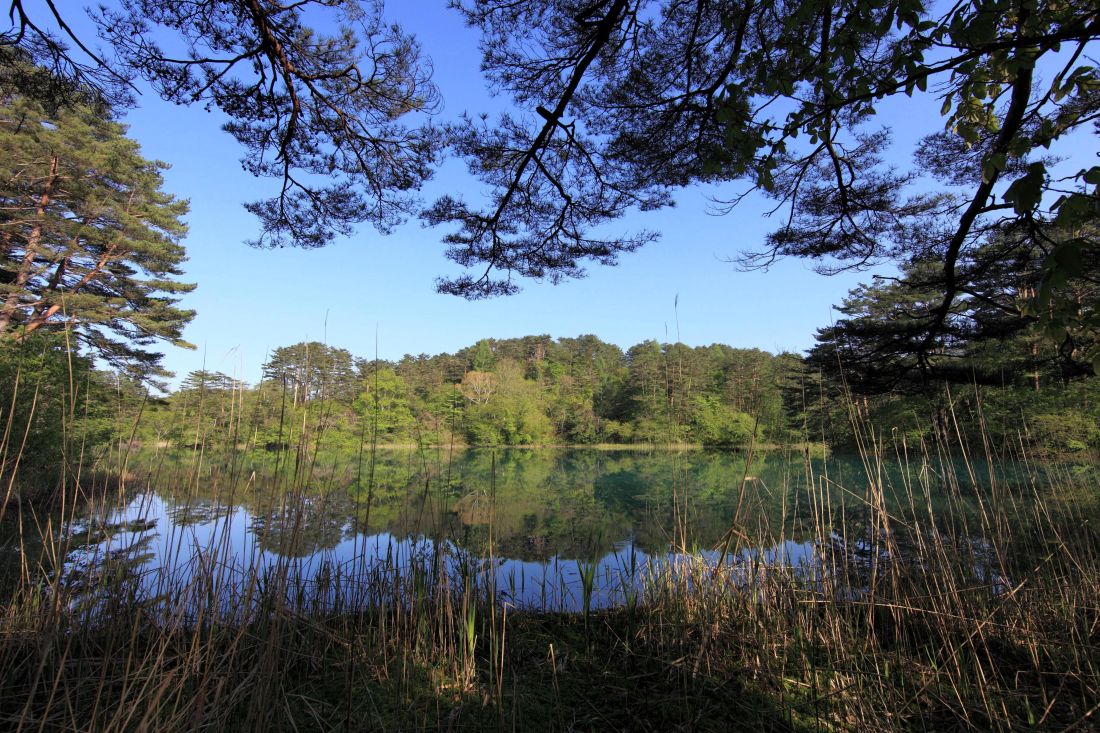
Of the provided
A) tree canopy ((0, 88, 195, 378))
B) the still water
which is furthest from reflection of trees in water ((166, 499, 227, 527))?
tree canopy ((0, 88, 195, 378))

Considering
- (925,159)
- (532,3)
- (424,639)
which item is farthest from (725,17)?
(424,639)

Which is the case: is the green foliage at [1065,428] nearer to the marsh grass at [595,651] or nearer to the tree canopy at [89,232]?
the marsh grass at [595,651]

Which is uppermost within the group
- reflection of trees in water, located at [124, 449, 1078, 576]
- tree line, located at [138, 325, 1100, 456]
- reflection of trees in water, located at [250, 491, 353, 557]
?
tree line, located at [138, 325, 1100, 456]

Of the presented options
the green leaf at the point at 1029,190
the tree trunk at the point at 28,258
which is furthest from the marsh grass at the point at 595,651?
the tree trunk at the point at 28,258

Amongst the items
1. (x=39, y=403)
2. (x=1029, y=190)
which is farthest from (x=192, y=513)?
(x=39, y=403)

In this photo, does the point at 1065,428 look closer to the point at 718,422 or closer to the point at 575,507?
the point at 575,507

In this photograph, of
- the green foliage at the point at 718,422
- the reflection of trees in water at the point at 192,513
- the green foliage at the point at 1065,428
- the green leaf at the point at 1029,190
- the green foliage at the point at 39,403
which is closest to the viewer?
the green leaf at the point at 1029,190

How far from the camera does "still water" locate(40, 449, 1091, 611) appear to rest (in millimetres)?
1776

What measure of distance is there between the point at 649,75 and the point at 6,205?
14.4 m

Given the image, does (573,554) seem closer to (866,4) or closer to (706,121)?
(706,121)

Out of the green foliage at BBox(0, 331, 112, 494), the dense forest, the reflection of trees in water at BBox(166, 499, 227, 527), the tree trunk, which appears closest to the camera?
the reflection of trees in water at BBox(166, 499, 227, 527)

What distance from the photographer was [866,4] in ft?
4.72

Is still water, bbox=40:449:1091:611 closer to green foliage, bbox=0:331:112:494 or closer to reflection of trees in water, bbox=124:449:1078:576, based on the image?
reflection of trees in water, bbox=124:449:1078:576

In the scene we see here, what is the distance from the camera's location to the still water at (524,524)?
1776 millimetres
